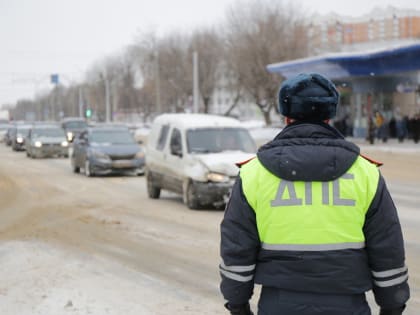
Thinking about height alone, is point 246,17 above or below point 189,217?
above

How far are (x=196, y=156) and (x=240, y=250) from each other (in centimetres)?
1192

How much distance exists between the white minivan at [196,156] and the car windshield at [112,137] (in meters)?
7.75

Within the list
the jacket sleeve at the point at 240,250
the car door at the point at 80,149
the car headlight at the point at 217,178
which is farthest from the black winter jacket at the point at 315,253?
the car door at the point at 80,149

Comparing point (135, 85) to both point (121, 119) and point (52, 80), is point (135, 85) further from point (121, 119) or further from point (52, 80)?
point (52, 80)

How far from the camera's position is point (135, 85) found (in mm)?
112125

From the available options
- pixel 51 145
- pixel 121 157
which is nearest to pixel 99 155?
pixel 121 157

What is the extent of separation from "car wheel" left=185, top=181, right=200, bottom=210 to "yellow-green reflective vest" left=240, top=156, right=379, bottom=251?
11648mm

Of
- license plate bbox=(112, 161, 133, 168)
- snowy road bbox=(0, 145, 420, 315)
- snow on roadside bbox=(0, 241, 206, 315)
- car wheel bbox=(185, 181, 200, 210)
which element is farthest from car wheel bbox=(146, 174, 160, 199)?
snow on roadside bbox=(0, 241, 206, 315)

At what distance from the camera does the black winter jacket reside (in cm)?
303

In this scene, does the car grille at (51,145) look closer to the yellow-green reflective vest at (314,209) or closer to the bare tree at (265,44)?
the bare tree at (265,44)

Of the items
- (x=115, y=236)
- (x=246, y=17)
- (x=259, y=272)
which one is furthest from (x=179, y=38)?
(x=259, y=272)

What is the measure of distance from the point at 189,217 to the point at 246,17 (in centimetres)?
5132

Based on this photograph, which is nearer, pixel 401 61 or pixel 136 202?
pixel 136 202

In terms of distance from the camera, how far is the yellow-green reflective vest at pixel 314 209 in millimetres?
3051
